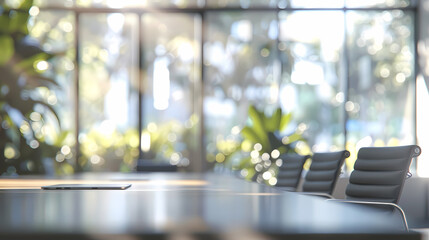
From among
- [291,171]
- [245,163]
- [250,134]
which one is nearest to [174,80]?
[250,134]

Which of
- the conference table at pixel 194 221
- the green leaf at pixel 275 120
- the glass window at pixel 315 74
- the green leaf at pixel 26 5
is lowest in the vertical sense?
the conference table at pixel 194 221

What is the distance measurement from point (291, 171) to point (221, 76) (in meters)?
3.97

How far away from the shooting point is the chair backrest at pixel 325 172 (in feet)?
12.5

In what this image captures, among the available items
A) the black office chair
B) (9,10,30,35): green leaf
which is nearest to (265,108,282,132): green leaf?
(9,10,30,35): green leaf

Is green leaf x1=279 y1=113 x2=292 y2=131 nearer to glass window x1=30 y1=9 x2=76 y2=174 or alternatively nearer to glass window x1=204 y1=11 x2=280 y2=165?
glass window x1=204 y1=11 x2=280 y2=165

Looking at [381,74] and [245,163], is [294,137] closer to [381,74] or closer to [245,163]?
[245,163]

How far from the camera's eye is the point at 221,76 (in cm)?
834

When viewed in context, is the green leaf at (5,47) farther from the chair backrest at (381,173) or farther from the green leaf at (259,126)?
the chair backrest at (381,173)

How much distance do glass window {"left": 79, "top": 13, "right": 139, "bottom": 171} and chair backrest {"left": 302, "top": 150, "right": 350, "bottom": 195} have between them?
434 centimetres

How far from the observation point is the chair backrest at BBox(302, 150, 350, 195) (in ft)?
12.5

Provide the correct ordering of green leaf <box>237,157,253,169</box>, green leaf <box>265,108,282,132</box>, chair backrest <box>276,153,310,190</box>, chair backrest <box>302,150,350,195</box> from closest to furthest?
chair backrest <box>302,150,350,195</box> → chair backrest <box>276,153,310,190</box> → green leaf <box>265,108,282,132</box> → green leaf <box>237,157,253,169</box>

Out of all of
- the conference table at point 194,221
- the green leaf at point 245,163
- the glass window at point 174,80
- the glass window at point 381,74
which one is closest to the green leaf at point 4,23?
the glass window at point 174,80

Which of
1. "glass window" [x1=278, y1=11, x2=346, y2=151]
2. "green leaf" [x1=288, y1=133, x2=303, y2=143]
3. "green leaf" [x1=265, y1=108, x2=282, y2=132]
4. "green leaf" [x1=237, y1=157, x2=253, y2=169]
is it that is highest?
"glass window" [x1=278, y1=11, x2=346, y2=151]

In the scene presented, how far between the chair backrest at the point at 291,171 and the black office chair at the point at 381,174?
692 mm
